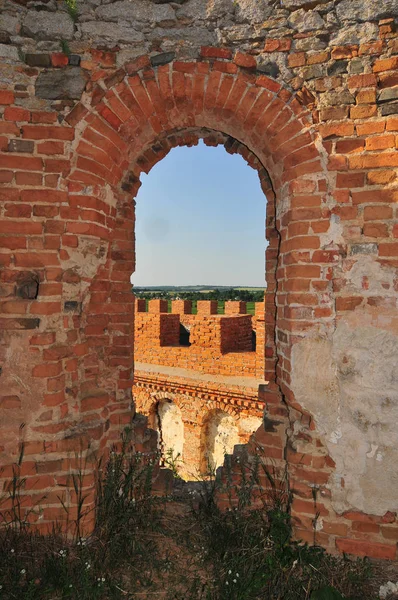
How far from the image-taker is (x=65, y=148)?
2.63 m

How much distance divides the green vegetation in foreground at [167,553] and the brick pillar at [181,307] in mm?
7967

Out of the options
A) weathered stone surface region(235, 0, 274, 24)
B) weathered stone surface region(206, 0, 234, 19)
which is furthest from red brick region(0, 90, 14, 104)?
weathered stone surface region(235, 0, 274, 24)

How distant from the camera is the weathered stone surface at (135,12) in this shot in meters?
2.71

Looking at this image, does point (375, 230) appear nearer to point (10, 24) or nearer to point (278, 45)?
point (278, 45)

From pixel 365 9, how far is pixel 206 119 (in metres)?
1.28

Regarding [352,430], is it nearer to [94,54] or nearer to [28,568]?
[28,568]

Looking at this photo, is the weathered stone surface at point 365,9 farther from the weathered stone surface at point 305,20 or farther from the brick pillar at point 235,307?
the brick pillar at point 235,307

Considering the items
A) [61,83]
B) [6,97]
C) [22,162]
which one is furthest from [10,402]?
[61,83]

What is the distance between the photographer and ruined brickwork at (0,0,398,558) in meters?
2.54

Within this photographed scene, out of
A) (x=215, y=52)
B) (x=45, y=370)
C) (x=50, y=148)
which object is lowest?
(x=45, y=370)

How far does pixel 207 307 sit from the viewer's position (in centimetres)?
987

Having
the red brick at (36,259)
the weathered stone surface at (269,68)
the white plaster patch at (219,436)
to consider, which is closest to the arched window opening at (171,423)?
the white plaster patch at (219,436)

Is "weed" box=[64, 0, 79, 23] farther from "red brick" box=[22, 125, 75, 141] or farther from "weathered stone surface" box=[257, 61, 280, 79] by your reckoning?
"weathered stone surface" box=[257, 61, 280, 79]

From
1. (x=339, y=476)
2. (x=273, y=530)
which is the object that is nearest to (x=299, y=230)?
(x=339, y=476)
